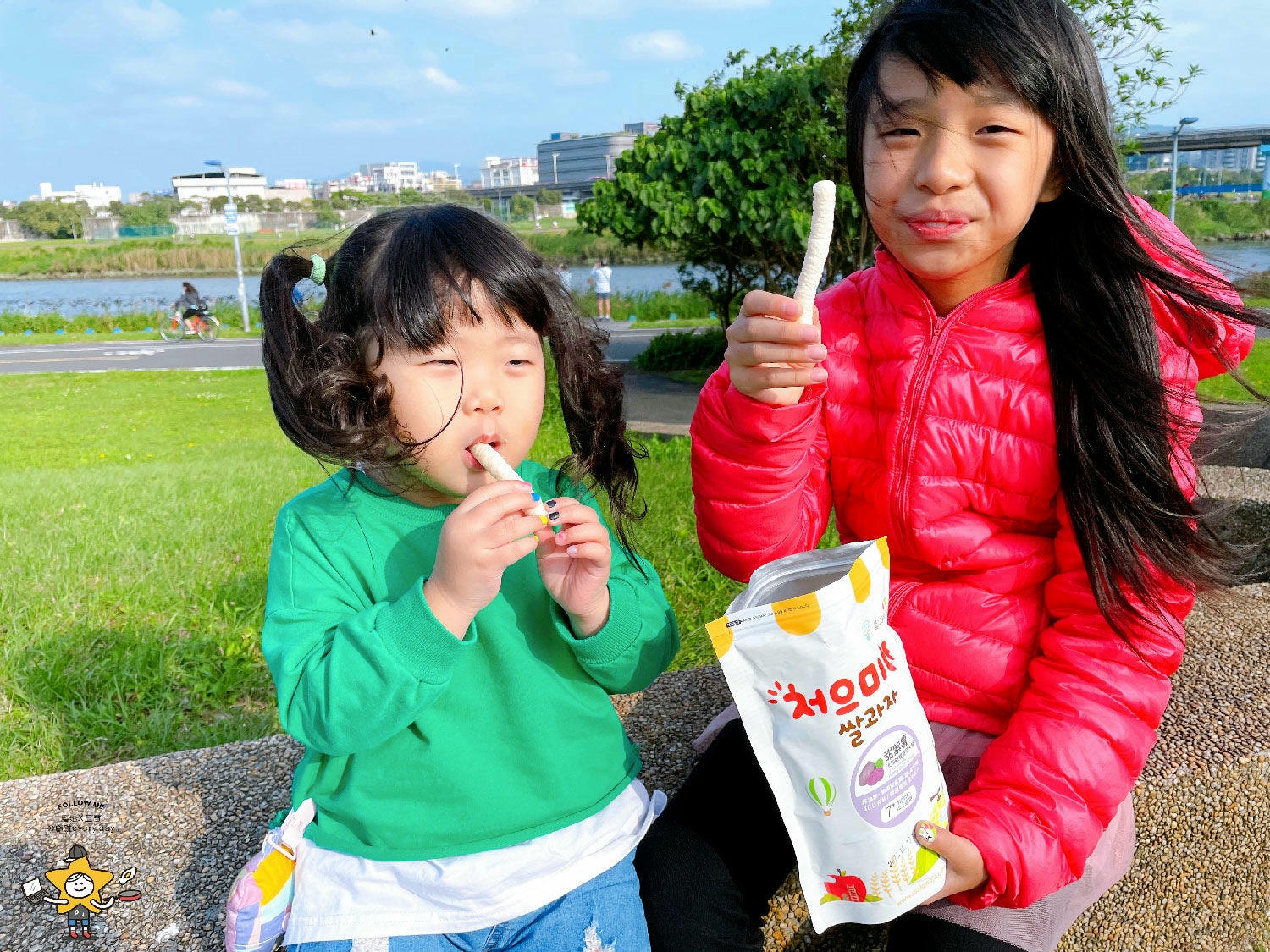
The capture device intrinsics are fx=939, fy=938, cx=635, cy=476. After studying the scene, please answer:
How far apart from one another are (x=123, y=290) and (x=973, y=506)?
40.8 m

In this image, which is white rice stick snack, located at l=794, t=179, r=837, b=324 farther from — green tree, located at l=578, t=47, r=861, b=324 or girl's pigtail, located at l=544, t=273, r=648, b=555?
green tree, located at l=578, t=47, r=861, b=324

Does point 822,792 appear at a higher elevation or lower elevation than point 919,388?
lower

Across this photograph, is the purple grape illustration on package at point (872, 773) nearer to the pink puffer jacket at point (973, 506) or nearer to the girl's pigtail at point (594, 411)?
the pink puffer jacket at point (973, 506)

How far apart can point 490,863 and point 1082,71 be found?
1472 millimetres

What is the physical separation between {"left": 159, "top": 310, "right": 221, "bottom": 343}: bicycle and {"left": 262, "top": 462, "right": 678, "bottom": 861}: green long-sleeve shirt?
2097 cm

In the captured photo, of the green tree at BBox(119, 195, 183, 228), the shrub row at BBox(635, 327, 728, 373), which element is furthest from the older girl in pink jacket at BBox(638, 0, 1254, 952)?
the green tree at BBox(119, 195, 183, 228)

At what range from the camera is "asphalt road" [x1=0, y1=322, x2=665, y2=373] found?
A: 14961 millimetres

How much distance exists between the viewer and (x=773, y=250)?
9.60 metres

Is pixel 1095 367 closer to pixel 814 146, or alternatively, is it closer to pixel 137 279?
pixel 814 146

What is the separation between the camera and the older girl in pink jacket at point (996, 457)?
1378 millimetres

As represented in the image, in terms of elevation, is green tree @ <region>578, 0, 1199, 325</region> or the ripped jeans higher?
green tree @ <region>578, 0, 1199, 325</region>

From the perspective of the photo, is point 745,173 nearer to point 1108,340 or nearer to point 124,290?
point 1108,340

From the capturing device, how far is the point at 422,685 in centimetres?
129

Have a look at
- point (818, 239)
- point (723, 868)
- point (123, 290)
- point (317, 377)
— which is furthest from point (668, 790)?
point (123, 290)
